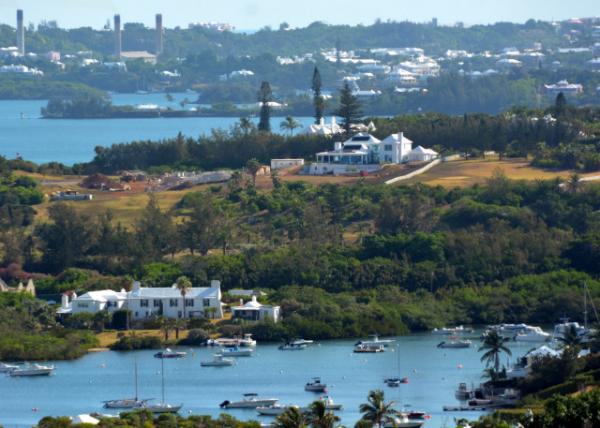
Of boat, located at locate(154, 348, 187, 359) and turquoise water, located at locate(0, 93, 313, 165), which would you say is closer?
boat, located at locate(154, 348, 187, 359)

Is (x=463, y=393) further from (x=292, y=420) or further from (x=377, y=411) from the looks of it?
(x=292, y=420)

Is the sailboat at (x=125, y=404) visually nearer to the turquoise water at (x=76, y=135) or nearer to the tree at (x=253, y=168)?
the tree at (x=253, y=168)

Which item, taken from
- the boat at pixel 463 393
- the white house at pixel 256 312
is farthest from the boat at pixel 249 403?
the white house at pixel 256 312

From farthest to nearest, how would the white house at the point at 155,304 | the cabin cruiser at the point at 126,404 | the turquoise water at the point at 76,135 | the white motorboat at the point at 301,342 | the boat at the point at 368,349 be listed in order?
1. the turquoise water at the point at 76,135
2. the white house at the point at 155,304
3. the white motorboat at the point at 301,342
4. the boat at the point at 368,349
5. the cabin cruiser at the point at 126,404

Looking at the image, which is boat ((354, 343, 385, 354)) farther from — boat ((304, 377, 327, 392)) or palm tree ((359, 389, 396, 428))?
palm tree ((359, 389, 396, 428))

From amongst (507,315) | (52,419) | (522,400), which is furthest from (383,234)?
(52,419)

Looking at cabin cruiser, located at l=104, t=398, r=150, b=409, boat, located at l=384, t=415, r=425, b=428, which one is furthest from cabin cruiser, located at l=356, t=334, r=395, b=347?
boat, located at l=384, t=415, r=425, b=428

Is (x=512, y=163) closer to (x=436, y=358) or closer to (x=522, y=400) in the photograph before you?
(x=436, y=358)
